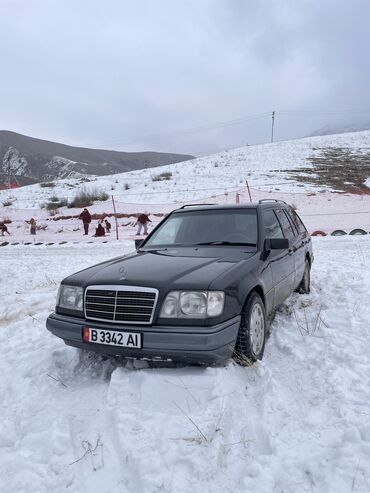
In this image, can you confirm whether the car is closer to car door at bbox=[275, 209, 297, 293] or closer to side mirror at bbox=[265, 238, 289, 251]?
side mirror at bbox=[265, 238, 289, 251]

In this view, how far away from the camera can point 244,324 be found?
3.37 meters

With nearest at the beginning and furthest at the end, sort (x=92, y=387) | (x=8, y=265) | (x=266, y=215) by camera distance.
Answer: (x=92, y=387) < (x=266, y=215) < (x=8, y=265)

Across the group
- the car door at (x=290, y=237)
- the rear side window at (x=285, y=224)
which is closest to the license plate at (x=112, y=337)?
the car door at (x=290, y=237)

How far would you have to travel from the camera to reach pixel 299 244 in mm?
5711

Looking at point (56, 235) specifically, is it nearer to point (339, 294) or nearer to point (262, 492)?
point (339, 294)

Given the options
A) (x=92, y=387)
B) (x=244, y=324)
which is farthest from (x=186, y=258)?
(x=92, y=387)

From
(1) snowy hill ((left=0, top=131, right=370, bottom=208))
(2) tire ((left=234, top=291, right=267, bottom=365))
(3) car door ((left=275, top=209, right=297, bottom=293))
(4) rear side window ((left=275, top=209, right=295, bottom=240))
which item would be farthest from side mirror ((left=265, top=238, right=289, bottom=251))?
(1) snowy hill ((left=0, top=131, right=370, bottom=208))

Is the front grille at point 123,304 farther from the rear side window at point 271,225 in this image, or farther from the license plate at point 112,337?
the rear side window at point 271,225

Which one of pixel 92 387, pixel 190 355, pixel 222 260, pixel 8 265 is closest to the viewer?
pixel 190 355

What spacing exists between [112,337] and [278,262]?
2161 millimetres

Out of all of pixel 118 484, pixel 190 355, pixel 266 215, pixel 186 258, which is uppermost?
pixel 266 215

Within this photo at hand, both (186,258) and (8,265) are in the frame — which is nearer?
(186,258)

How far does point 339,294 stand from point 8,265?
7.66 meters

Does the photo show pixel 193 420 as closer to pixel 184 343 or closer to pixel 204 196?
pixel 184 343
